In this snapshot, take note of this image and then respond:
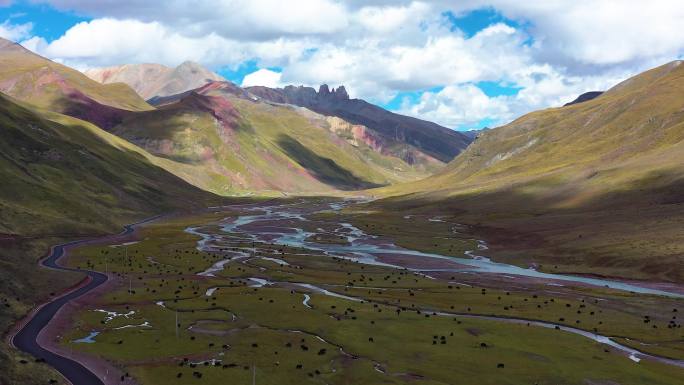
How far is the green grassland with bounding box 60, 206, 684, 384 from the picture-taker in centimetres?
6894

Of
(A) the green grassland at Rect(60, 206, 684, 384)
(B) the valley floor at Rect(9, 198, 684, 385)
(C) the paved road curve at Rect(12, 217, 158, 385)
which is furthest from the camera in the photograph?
(B) the valley floor at Rect(9, 198, 684, 385)

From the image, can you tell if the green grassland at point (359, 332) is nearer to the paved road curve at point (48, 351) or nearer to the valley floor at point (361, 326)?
the valley floor at point (361, 326)

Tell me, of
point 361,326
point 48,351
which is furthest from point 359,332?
point 48,351

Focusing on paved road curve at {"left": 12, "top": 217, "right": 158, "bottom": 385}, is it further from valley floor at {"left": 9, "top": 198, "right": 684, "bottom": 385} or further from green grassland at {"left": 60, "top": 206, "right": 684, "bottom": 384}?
green grassland at {"left": 60, "top": 206, "right": 684, "bottom": 384}

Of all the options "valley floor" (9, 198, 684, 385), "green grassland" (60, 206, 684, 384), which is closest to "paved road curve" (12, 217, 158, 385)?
"valley floor" (9, 198, 684, 385)

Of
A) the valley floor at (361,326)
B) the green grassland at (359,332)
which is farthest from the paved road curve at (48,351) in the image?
the green grassland at (359,332)

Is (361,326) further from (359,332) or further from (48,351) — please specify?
(48,351)

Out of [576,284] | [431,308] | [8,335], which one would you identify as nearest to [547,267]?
[576,284]

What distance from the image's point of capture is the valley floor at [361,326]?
228ft

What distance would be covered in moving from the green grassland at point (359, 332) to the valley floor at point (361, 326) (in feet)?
0.87

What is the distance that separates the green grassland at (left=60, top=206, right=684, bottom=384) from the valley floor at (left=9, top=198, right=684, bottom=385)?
0.87 ft

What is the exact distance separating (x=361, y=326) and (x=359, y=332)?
11.1 ft

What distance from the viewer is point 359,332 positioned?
87000 mm

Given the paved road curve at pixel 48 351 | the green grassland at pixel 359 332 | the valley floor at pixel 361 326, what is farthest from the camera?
the valley floor at pixel 361 326
